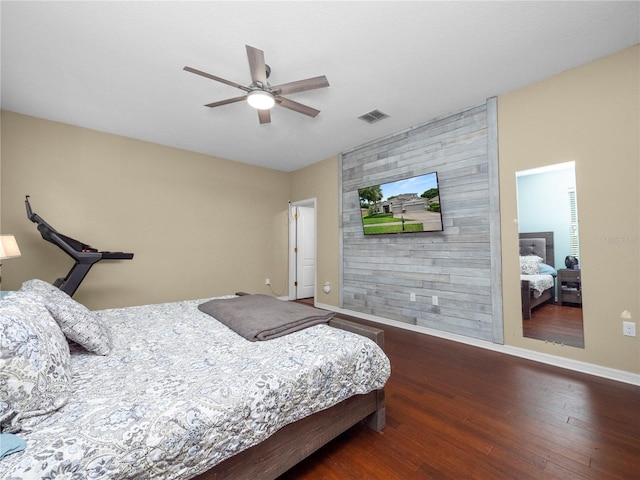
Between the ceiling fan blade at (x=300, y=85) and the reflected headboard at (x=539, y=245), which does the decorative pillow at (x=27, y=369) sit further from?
the reflected headboard at (x=539, y=245)

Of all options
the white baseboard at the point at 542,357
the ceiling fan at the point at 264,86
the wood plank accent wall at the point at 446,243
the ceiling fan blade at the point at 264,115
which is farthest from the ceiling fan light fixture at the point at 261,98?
the white baseboard at the point at 542,357

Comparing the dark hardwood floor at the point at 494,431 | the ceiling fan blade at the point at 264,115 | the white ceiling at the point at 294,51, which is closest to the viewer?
the dark hardwood floor at the point at 494,431

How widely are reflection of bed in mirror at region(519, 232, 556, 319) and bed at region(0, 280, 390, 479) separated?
1998mm

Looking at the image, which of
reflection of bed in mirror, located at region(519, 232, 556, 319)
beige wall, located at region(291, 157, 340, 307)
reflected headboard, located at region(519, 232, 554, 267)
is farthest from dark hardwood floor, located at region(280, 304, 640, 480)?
beige wall, located at region(291, 157, 340, 307)

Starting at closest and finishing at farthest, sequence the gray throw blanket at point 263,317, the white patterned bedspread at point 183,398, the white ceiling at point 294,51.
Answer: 1. the white patterned bedspread at point 183,398
2. the gray throw blanket at point 263,317
3. the white ceiling at point 294,51

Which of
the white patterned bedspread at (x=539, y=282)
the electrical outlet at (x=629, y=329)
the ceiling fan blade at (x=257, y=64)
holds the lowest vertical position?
the electrical outlet at (x=629, y=329)

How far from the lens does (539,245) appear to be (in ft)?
8.69

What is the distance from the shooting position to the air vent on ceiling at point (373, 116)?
329cm

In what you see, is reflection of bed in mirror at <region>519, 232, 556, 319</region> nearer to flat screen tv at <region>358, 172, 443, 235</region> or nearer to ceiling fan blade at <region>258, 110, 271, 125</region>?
flat screen tv at <region>358, 172, 443, 235</region>

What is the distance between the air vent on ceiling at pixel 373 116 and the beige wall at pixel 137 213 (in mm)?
2554

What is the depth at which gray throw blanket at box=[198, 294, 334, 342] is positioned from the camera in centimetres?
175

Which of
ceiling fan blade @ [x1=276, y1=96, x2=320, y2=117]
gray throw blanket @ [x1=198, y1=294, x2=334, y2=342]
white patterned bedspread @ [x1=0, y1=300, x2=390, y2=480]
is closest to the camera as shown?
white patterned bedspread @ [x1=0, y1=300, x2=390, y2=480]

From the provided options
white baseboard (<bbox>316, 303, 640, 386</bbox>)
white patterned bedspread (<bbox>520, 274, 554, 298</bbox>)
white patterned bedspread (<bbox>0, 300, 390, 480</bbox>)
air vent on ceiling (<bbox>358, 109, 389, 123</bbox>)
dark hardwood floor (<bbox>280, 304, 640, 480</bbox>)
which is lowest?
dark hardwood floor (<bbox>280, 304, 640, 480</bbox>)

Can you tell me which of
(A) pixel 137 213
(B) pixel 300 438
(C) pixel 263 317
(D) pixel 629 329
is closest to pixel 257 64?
(C) pixel 263 317
